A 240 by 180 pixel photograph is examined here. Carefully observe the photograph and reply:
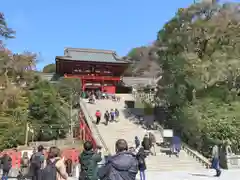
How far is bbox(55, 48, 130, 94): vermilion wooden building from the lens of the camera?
134 ft

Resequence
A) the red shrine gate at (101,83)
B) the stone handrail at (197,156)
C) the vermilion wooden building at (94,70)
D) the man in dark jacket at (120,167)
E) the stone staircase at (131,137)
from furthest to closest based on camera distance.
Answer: the vermilion wooden building at (94,70)
the red shrine gate at (101,83)
the stone handrail at (197,156)
the stone staircase at (131,137)
the man in dark jacket at (120,167)

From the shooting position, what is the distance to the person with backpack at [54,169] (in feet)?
15.6

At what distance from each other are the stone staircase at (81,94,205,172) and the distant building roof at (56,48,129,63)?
14.5 meters

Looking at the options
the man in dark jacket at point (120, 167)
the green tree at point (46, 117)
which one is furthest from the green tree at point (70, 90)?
the man in dark jacket at point (120, 167)

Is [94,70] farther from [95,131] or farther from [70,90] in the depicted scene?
[95,131]

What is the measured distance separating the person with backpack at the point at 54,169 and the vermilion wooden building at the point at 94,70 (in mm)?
35218

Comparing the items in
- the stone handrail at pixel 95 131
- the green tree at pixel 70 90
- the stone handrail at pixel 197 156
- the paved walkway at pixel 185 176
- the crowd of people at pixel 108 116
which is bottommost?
the paved walkway at pixel 185 176

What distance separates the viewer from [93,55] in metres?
47.8

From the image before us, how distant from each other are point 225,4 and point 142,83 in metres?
26.9

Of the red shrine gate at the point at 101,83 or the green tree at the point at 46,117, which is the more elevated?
the red shrine gate at the point at 101,83

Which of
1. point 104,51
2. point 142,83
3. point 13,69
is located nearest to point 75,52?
point 104,51

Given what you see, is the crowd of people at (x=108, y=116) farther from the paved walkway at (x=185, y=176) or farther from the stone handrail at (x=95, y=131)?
the paved walkway at (x=185, y=176)

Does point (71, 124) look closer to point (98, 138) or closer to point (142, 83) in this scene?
point (98, 138)

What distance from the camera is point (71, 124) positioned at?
2308 cm
